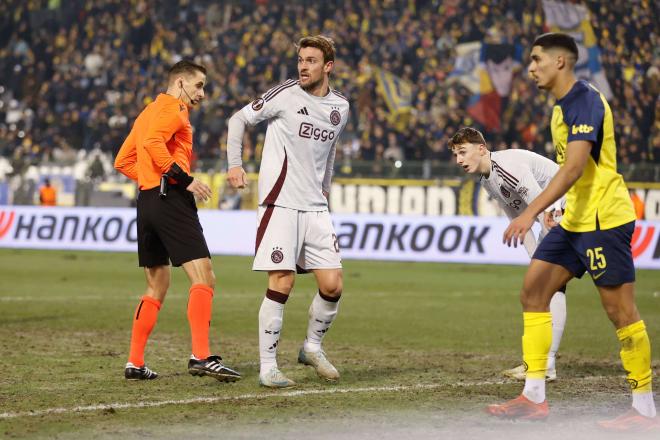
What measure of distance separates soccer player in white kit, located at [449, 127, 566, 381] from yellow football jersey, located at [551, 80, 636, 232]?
5.91 ft

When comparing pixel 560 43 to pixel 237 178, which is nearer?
pixel 560 43

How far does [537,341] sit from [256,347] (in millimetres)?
3988

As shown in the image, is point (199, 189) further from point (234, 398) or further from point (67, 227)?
point (67, 227)

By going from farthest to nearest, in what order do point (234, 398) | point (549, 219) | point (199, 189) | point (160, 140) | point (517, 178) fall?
point (517, 178), point (549, 219), point (160, 140), point (199, 189), point (234, 398)

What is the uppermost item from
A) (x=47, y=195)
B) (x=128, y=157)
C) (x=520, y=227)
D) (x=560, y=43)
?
(x=560, y=43)

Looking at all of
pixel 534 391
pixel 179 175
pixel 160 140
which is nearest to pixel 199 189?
pixel 179 175

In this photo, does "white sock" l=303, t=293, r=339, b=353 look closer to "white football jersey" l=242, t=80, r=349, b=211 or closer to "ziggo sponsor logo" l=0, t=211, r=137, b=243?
"white football jersey" l=242, t=80, r=349, b=211

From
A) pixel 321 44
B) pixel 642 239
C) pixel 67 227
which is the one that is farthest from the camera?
pixel 67 227

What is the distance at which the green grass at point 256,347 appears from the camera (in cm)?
656

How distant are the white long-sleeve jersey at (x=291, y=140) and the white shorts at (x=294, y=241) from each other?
7cm

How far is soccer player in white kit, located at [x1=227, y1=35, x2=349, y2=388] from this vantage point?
748cm

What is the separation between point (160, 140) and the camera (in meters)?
7.70

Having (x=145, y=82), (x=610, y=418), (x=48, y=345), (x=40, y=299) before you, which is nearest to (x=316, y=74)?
(x=610, y=418)

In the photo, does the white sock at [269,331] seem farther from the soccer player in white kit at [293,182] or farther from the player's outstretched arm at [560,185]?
the player's outstretched arm at [560,185]
